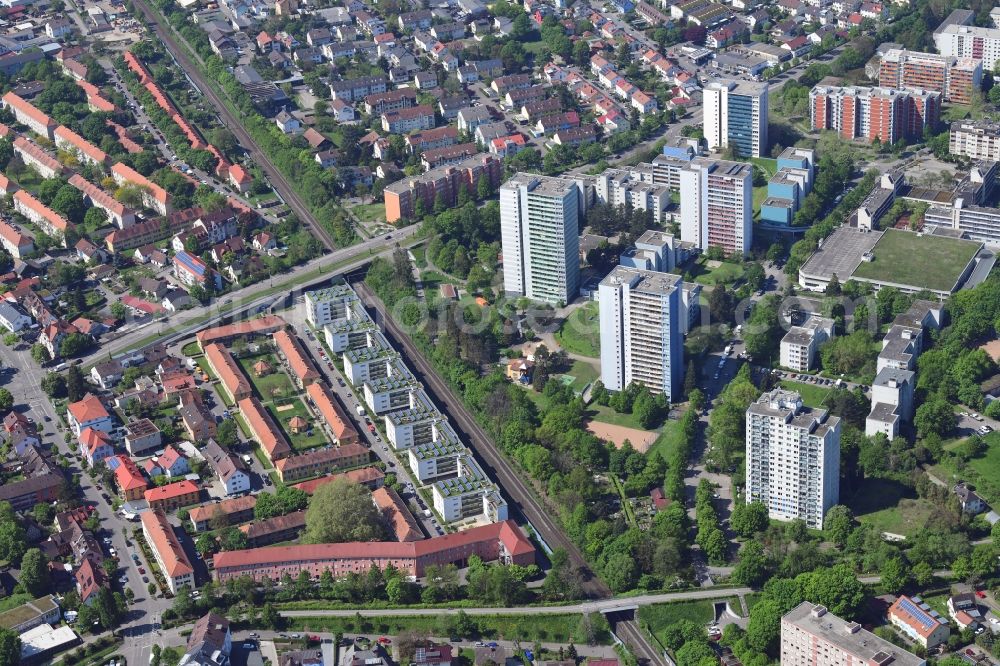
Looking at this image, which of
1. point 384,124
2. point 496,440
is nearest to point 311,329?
point 496,440

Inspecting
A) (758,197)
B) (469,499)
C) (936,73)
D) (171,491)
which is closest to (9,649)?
(171,491)

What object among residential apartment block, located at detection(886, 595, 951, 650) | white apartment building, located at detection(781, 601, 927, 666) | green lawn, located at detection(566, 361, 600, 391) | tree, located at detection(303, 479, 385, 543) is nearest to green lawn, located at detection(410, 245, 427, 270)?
green lawn, located at detection(566, 361, 600, 391)

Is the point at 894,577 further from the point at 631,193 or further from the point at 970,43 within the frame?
the point at 970,43

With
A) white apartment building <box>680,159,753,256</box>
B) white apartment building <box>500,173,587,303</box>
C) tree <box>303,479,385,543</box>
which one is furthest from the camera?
white apartment building <box>680,159,753,256</box>

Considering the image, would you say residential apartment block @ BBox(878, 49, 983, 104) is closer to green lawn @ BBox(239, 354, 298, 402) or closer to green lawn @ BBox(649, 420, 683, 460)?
green lawn @ BBox(649, 420, 683, 460)

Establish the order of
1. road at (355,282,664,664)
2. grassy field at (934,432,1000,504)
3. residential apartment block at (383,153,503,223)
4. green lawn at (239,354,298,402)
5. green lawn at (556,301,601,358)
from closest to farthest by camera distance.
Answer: road at (355,282,664,664)
grassy field at (934,432,1000,504)
green lawn at (239,354,298,402)
green lawn at (556,301,601,358)
residential apartment block at (383,153,503,223)

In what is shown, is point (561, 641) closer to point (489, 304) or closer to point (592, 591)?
point (592, 591)
